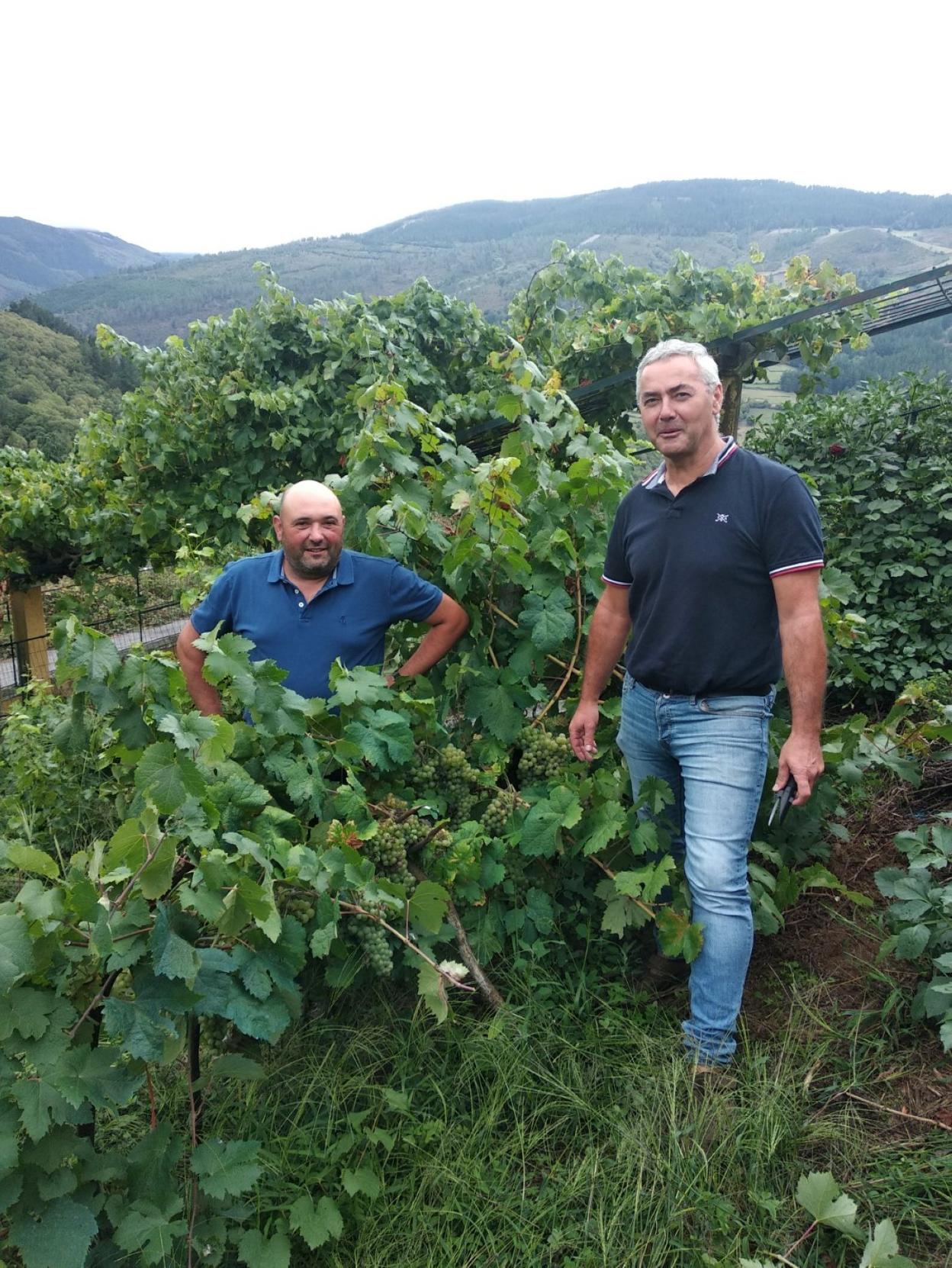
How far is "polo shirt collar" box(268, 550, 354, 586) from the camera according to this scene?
9.69 feet

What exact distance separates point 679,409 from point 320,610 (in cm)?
132

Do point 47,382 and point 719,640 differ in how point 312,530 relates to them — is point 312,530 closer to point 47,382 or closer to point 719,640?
point 719,640

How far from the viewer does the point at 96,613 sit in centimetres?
997

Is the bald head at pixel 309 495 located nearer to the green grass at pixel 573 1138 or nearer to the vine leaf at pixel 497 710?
the vine leaf at pixel 497 710

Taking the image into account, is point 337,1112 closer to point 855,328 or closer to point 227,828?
point 227,828

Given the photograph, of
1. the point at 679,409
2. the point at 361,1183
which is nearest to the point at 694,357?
the point at 679,409

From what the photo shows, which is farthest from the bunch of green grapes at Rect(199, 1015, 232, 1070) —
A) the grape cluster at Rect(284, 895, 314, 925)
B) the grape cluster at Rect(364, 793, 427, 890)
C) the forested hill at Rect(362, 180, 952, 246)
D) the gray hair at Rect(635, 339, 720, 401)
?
the forested hill at Rect(362, 180, 952, 246)

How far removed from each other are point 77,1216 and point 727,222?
81.9 metres

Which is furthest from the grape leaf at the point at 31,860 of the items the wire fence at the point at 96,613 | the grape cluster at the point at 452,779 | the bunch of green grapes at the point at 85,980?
the wire fence at the point at 96,613

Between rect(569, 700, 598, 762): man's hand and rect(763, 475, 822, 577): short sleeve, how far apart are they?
80cm

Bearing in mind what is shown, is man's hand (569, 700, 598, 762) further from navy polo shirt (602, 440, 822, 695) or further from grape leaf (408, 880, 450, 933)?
grape leaf (408, 880, 450, 933)

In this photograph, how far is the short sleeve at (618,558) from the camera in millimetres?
2578

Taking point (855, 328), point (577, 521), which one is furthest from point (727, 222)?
point (577, 521)

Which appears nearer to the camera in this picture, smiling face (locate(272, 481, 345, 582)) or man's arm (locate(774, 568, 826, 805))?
man's arm (locate(774, 568, 826, 805))
